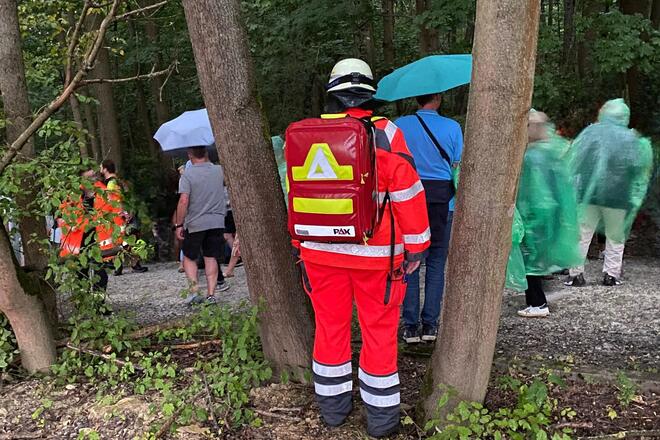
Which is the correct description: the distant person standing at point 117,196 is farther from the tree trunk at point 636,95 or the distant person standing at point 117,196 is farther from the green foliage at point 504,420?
the tree trunk at point 636,95

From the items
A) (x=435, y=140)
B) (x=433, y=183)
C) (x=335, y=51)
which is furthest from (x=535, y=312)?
(x=335, y=51)

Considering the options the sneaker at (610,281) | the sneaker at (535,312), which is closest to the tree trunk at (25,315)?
the sneaker at (535,312)

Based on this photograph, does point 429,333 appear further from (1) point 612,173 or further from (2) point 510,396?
(1) point 612,173

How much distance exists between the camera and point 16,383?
4473mm

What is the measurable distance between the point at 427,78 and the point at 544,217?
1740 millimetres

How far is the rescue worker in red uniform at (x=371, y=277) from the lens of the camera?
138 inches

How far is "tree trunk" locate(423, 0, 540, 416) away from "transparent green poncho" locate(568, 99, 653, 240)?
3653mm

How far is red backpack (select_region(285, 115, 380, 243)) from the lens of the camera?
3.29m

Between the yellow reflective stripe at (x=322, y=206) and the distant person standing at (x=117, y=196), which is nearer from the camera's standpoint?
the yellow reflective stripe at (x=322, y=206)

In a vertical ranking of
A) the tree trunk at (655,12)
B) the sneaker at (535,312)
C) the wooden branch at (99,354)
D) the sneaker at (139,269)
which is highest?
the tree trunk at (655,12)

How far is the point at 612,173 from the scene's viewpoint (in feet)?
21.0

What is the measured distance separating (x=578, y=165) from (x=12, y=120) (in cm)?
552

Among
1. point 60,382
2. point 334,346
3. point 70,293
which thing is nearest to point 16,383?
point 60,382

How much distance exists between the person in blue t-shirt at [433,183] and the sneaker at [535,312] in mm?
1164
